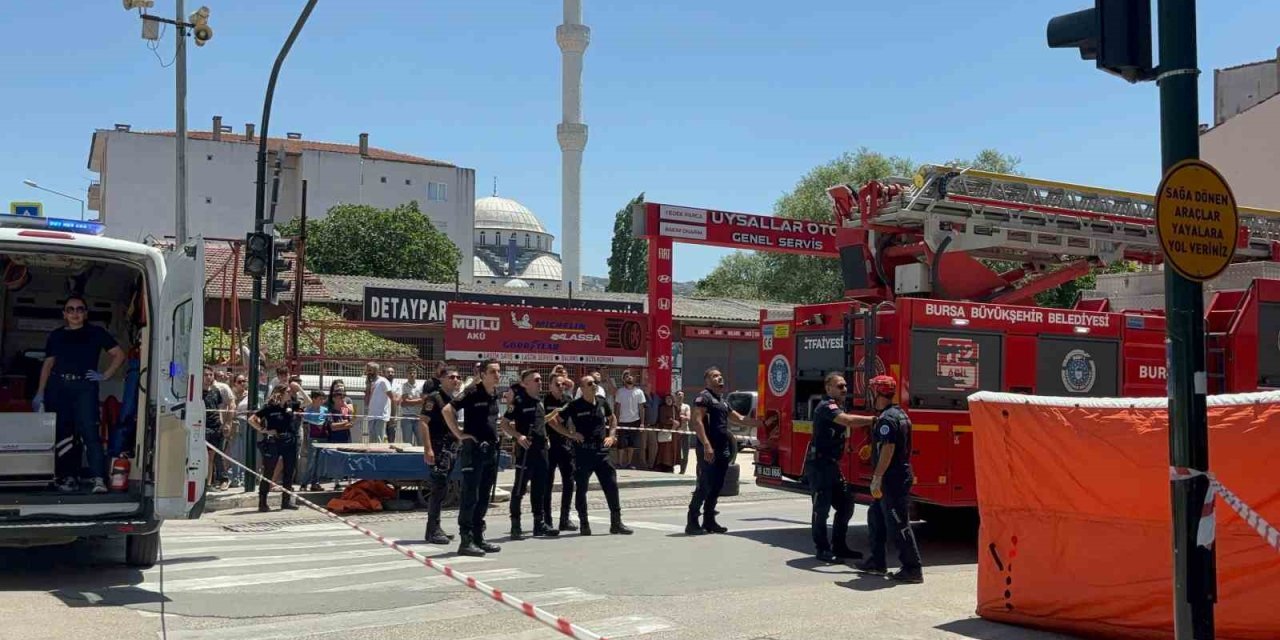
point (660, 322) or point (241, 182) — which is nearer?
point (660, 322)

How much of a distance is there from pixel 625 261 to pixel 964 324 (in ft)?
231

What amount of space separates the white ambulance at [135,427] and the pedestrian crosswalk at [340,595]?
0.63m

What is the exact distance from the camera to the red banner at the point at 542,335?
2170 cm

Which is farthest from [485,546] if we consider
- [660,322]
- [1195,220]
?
[660,322]

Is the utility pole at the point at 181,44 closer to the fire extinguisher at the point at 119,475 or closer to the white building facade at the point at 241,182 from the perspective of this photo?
the fire extinguisher at the point at 119,475

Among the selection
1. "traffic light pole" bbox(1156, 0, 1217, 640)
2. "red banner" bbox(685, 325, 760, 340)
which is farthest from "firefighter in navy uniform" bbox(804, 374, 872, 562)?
"red banner" bbox(685, 325, 760, 340)

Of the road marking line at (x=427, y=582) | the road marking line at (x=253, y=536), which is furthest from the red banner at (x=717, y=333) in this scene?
the road marking line at (x=427, y=582)

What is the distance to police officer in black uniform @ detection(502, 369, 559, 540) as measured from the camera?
1233 cm

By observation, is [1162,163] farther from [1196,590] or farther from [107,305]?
[107,305]

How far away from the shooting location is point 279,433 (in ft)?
49.3

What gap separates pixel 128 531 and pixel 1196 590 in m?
7.26

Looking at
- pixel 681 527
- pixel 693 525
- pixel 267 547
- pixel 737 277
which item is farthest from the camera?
pixel 737 277

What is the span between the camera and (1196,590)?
574cm

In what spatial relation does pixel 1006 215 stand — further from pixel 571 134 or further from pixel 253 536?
pixel 571 134
